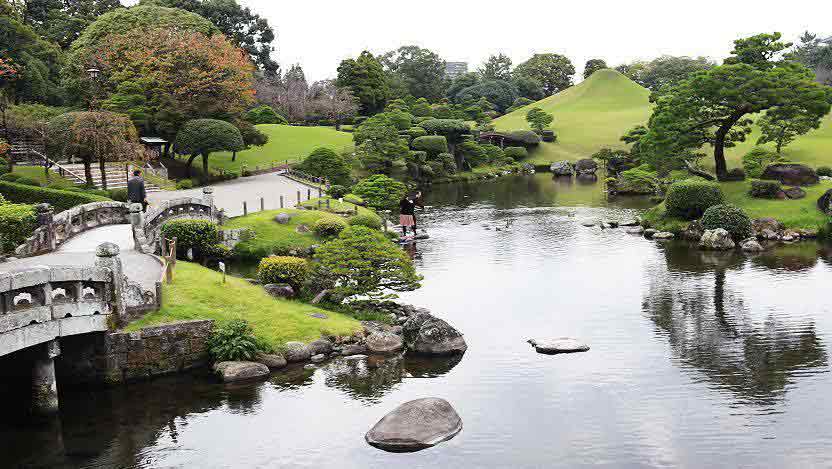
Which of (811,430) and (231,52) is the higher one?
(231,52)

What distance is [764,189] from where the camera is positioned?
48.0 meters

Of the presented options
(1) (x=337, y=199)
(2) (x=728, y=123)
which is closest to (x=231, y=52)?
(1) (x=337, y=199)

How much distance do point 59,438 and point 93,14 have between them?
8744 cm

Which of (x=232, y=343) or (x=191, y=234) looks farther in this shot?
(x=191, y=234)

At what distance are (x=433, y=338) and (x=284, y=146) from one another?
62.3 m

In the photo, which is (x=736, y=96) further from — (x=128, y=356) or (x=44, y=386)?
(x=44, y=386)

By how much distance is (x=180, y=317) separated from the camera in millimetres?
22578

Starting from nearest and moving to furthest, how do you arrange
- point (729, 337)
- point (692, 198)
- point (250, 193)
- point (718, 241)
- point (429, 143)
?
point (729, 337) → point (718, 241) → point (692, 198) → point (250, 193) → point (429, 143)

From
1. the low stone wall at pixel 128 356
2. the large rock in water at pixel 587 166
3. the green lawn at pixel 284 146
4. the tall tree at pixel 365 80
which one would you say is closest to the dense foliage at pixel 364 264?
the low stone wall at pixel 128 356

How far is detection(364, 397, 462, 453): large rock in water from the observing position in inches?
699

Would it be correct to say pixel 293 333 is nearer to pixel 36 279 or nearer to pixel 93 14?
pixel 36 279

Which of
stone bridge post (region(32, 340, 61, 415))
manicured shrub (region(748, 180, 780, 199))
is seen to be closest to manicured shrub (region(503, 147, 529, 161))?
manicured shrub (region(748, 180, 780, 199))

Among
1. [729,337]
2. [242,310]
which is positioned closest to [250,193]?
[242,310]

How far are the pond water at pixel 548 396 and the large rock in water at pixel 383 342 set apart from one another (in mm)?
695
